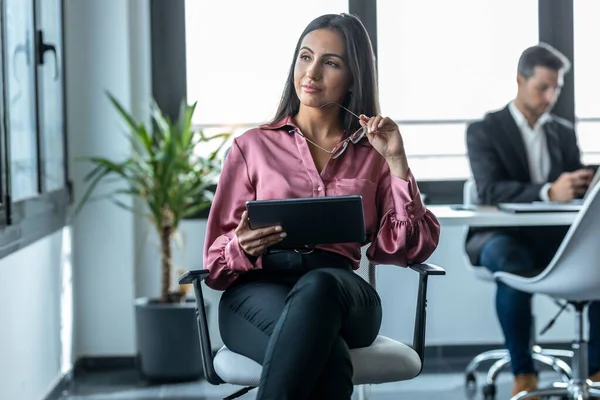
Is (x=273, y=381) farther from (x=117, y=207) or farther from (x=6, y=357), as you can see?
(x=117, y=207)

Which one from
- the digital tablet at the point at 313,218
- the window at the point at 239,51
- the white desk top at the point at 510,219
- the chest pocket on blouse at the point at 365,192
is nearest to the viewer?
the digital tablet at the point at 313,218

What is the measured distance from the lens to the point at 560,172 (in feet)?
12.5

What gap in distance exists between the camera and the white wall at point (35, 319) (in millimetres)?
2922

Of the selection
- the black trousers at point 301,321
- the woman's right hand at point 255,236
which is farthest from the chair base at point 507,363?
the woman's right hand at point 255,236

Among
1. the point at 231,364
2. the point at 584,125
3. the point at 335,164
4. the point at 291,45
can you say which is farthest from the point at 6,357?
the point at 584,125

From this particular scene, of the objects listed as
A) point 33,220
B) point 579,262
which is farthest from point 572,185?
point 33,220

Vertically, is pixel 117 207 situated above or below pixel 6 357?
above

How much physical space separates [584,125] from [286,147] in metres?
2.49

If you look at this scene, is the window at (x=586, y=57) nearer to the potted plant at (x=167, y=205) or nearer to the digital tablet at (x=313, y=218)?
the potted plant at (x=167, y=205)

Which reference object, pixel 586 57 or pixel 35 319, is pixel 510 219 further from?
pixel 586 57

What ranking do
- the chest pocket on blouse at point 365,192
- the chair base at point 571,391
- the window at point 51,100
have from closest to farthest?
1. the chest pocket on blouse at point 365,192
2. the chair base at point 571,391
3. the window at point 51,100

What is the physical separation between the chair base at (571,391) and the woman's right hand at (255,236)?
1.49 meters

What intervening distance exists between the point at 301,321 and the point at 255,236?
0.94ft

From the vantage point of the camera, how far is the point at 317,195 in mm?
2445
